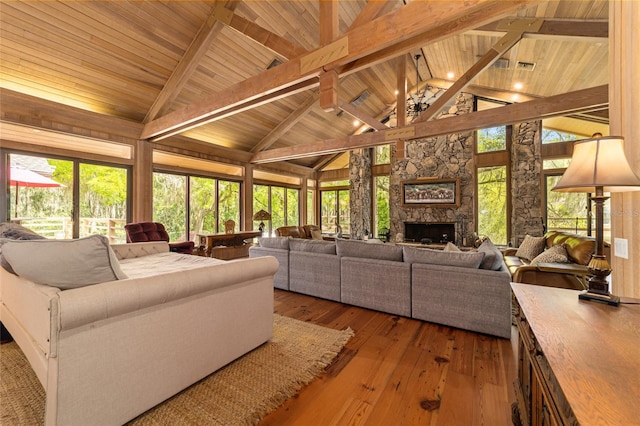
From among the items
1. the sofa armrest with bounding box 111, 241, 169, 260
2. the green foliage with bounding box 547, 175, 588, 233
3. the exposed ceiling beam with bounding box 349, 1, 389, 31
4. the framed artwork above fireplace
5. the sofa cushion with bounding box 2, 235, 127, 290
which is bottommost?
the sofa armrest with bounding box 111, 241, 169, 260

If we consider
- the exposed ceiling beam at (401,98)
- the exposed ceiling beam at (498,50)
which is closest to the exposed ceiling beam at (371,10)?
the exposed ceiling beam at (498,50)

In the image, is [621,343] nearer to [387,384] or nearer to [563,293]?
[563,293]

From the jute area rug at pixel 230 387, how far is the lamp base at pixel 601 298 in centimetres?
167

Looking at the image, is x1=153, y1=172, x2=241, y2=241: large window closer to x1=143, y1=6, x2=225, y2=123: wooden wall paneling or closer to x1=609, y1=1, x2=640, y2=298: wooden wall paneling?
x1=143, y1=6, x2=225, y2=123: wooden wall paneling

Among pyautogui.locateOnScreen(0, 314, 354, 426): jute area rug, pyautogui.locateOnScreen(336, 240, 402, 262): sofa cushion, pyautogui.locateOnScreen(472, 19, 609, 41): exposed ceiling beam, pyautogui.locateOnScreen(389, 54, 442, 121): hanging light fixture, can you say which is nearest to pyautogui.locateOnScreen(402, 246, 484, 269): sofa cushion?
pyautogui.locateOnScreen(336, 240, 402, 262): sofa cushion

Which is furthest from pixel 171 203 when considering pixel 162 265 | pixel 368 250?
pixel 368 250

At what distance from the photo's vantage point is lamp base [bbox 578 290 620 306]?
1.20m

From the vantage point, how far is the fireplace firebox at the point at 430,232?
7441 mm

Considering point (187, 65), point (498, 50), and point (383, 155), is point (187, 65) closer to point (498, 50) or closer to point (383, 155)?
point (498, 50)

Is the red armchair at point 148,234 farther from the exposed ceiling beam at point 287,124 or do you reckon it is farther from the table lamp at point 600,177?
the table lamp at point 600,177

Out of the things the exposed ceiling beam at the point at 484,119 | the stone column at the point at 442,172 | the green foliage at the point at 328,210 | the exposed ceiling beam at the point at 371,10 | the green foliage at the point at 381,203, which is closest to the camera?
the exposed ceiling beam at the point at 371,10

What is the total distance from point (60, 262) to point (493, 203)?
8292 millimetres

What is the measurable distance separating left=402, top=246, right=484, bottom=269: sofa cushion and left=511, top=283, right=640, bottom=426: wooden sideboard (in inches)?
51.6

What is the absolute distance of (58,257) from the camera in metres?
1.33
